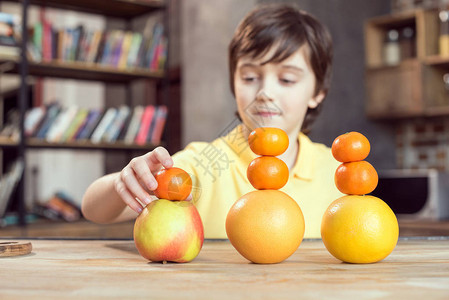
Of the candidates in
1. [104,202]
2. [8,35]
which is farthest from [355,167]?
[8,35]

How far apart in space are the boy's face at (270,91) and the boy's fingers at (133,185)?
63 cm

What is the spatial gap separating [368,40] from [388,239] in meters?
3.58

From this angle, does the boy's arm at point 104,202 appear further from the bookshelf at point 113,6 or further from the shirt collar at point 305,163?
the bookshelf at point 113,6

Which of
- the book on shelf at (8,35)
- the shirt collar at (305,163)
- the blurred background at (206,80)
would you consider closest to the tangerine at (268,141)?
the shirt collar at (305,163)

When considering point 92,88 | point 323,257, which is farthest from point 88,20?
point 323,257

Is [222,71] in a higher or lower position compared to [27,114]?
higher

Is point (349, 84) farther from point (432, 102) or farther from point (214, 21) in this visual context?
point (214, 21)

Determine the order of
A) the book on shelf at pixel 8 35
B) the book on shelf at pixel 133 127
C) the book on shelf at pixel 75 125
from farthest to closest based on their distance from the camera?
the book on shelf at pixel 133 127
the book on shelf at pixel 75 125
the book on shelf at pixel 8 35

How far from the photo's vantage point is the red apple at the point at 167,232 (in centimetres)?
61

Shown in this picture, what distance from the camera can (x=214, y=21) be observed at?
3785mm

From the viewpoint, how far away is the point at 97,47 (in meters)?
3.56

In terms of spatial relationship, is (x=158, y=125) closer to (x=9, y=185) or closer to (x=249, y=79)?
(x=9, y=185)

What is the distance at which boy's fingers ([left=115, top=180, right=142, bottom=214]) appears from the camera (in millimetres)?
720

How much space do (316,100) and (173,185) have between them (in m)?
1.05
